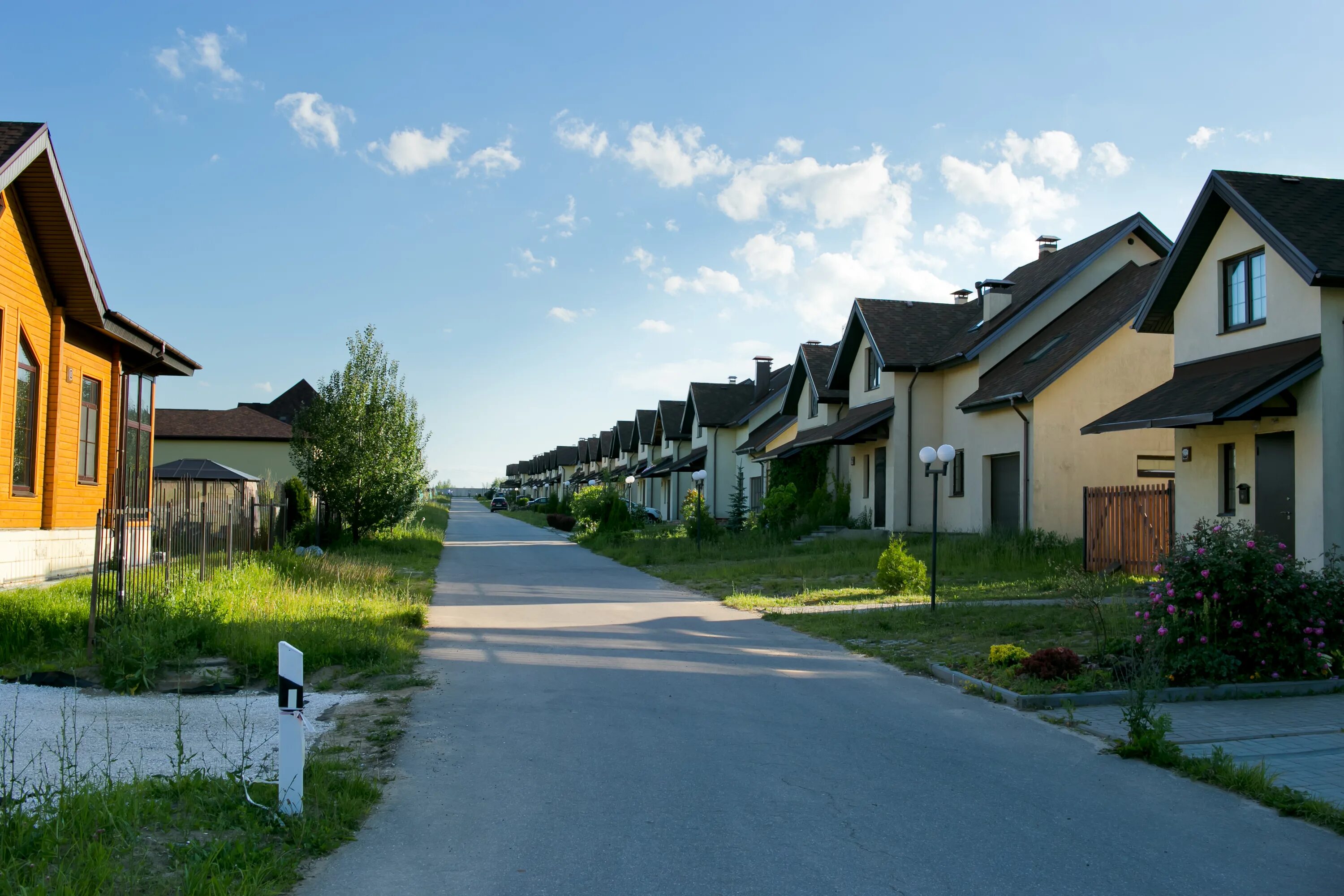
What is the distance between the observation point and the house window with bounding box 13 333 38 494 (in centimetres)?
1370

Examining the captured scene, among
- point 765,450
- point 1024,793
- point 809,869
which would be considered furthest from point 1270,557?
point 765,450

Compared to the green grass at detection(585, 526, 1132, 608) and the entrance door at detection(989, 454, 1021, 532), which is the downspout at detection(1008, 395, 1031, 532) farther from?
the green grass at detection(585, 526, 1132, 608)

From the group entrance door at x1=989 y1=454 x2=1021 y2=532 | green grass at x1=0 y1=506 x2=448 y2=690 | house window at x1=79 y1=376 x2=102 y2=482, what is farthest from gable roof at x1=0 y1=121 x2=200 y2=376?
entrance door at x1=989 y1=454 x2=1021 y2=532

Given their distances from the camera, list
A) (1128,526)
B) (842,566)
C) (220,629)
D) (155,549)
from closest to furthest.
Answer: (220,629) < (155,549) < (1128,526) < (842,566)

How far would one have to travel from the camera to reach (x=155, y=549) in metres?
11.1

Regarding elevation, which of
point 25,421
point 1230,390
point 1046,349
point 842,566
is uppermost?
point 1046,349

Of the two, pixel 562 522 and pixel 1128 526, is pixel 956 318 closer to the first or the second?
pixel 1128 526

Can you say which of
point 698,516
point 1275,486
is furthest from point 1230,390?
point 698,516

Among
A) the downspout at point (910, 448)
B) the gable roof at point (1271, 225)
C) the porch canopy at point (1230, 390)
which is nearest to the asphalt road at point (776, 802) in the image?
the porch canopy at point (1230, 390)

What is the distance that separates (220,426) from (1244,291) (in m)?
47.7

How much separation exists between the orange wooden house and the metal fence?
58.4 inches

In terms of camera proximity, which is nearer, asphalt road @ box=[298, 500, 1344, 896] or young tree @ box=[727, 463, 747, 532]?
asphalt road @ box=[298, 500, 1344, 896]

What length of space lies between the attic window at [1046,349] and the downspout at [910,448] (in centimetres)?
353

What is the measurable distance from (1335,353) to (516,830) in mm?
12881
